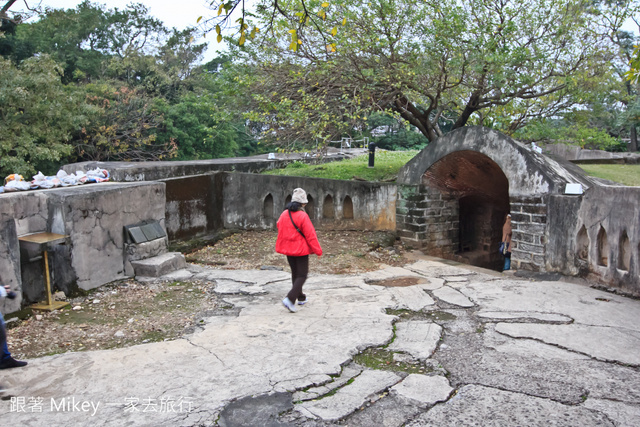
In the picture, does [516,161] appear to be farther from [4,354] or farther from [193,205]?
[4,354]

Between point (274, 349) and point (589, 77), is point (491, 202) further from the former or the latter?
point (274, 349)

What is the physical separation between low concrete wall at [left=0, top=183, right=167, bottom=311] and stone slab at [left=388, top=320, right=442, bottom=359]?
400 cm

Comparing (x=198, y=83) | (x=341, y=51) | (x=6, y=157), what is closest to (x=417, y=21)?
(x=341, y=51)

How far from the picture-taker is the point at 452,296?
6.27m

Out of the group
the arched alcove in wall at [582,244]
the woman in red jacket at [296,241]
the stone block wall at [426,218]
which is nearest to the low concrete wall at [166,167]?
the stone block wall at [426,218]

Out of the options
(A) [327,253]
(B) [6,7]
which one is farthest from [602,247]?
(B) [6,7]

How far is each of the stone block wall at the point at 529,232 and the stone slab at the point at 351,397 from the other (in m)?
4.54

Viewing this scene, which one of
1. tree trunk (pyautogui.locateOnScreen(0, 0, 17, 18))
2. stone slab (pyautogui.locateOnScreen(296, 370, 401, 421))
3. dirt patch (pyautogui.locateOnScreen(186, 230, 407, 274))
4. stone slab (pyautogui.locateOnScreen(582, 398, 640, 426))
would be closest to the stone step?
dirt patch (pyautogui.locateOnScreen(186, 230, 407, 274))

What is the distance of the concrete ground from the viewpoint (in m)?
3.27

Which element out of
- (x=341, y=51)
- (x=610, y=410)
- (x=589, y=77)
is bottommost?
(x=610, y=410)

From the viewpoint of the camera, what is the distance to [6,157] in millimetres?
13914

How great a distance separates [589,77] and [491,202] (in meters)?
3.51

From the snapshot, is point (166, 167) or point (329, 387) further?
point (166, 167)

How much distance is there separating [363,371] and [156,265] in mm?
4035
